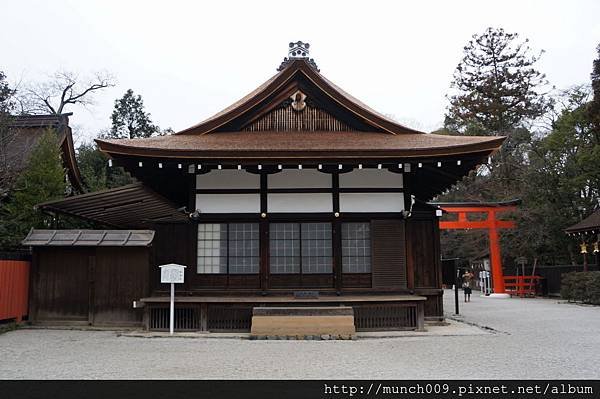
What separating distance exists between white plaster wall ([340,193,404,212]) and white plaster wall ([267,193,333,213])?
1.23 feet

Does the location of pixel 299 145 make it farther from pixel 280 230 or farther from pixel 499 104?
pixel 499 104

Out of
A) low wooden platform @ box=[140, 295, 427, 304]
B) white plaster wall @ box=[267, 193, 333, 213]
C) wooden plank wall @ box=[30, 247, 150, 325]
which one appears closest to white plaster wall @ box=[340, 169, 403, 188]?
white plaster wall @ box=[267, 193, 333, 213]

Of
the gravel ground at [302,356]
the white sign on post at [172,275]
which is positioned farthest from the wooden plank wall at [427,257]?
the white sign on post at [172,275]

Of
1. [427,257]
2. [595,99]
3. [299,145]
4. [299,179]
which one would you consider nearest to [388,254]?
[427,257]

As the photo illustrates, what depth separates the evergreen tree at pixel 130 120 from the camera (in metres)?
39.7

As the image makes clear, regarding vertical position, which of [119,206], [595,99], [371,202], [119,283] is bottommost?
[119,283]

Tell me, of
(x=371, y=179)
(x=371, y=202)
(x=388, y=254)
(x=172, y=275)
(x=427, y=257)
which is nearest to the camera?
(x=172, y=275)

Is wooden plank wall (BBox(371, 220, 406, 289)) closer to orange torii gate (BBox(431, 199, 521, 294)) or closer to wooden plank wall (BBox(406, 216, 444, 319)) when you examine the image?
wooden plank wall (BBox(406, 216, 444, 319))

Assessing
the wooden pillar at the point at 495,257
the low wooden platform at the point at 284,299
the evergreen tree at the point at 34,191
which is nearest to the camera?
the low wooden platform at the point at 284,299

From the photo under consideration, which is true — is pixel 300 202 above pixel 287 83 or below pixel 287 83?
below

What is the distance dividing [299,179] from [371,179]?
1.71 meters

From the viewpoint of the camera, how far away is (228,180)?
12.5m

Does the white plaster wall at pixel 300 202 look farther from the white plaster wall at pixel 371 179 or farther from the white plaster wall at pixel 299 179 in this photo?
the white plaster wall at pixel 371 179

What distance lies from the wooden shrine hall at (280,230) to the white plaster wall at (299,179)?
0.02 meters
